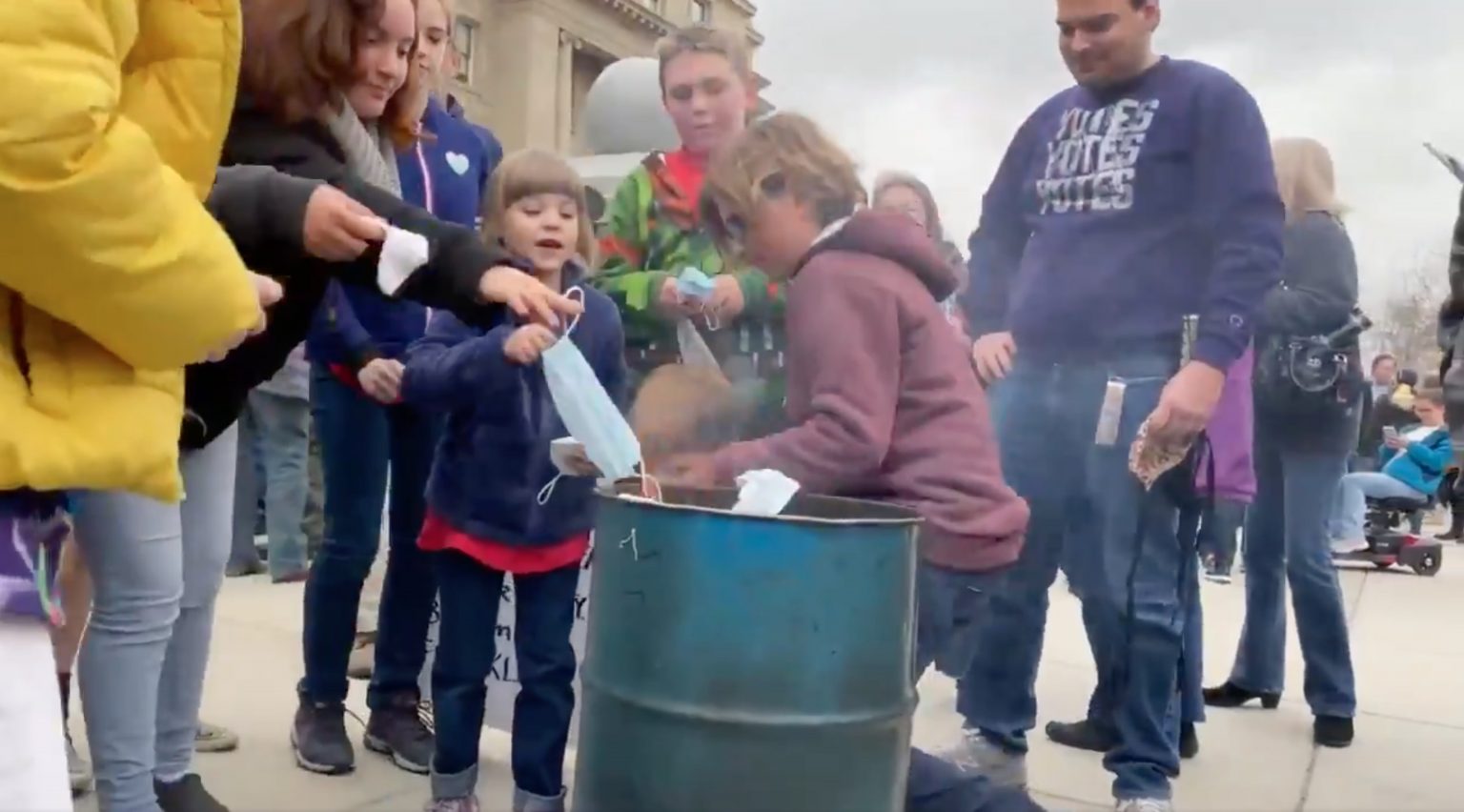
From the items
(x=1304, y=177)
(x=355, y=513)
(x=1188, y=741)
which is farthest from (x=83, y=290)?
(x=1304, y=177)

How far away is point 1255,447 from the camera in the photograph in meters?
3.56

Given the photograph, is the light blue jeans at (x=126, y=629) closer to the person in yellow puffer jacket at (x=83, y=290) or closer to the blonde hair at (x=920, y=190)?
the person in yellow puffer jacket at (x=83, y=290)

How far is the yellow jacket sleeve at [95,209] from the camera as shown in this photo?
39.9 inches

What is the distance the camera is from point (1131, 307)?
96.3 inches

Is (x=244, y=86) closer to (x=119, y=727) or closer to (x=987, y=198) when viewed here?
(x=119, y=727)

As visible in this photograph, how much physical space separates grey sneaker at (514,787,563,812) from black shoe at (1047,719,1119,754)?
1.40 meters

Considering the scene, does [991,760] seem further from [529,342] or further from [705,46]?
[705,46]

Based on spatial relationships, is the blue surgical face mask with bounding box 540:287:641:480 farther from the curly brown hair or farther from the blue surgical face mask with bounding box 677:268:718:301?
the blue surgical face mask with bounding box 677:268:718:301

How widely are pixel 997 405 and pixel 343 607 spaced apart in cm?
136

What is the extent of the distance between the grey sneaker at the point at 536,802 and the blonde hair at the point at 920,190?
6.80ft

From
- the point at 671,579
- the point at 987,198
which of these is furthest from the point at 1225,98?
the point at 671,579

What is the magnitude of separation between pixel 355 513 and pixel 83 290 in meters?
1.50

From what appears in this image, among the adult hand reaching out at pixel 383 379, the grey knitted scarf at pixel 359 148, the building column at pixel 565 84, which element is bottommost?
the adult hand reaching out at pixel 383 379

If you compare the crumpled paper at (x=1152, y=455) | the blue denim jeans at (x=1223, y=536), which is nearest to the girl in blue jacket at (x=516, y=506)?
the crumpled paper at (x=1152, y=455)
